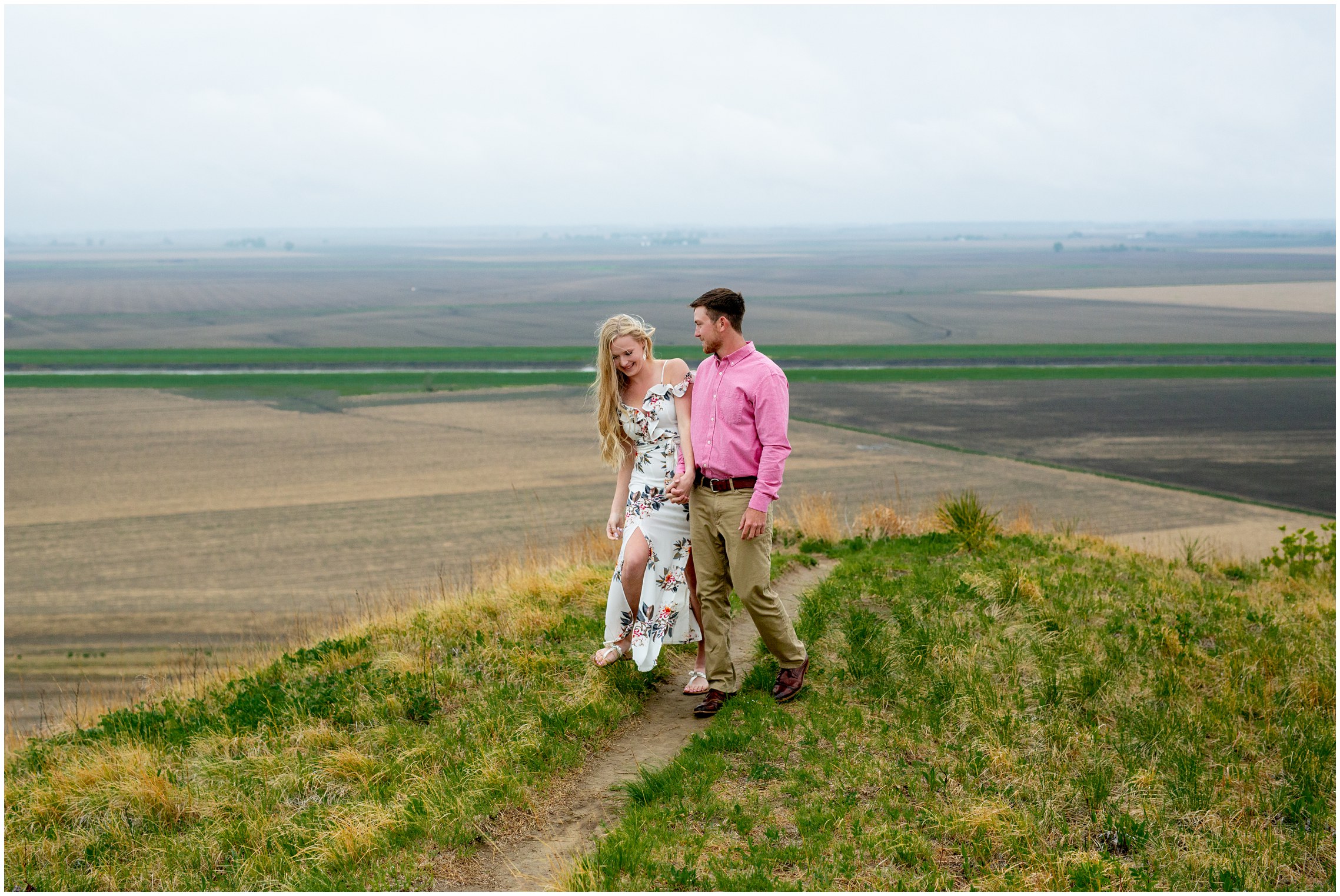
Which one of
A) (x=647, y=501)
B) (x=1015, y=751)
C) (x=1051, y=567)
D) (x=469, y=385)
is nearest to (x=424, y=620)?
(x=647, y=501)

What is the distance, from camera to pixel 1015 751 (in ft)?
17.6

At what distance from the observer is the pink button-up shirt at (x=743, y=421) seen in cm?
543

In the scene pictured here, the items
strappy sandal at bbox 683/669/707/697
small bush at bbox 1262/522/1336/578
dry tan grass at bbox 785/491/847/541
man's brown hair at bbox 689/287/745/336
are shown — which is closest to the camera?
man's brown hair at bbox 689/287/745/336

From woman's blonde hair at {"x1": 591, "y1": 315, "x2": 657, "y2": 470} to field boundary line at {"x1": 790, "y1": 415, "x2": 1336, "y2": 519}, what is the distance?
19265mm

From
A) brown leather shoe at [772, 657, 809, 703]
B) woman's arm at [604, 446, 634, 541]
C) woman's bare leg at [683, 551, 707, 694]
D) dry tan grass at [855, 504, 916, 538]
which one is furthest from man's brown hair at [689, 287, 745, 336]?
dry tan grass at [855, 504, 916, 538]

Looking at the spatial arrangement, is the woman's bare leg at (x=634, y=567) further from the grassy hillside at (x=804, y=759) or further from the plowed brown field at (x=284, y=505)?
the plowed brown field at (x=284, y=505)

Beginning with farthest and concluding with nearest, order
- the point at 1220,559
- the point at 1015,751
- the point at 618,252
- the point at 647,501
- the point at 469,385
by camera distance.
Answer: the point at 618,252, the point at 469,385, the point at 1220,559, the point at 647,501, the point at 1015,751

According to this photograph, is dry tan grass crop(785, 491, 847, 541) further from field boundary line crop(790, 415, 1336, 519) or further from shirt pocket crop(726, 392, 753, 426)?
field boundary line crop(790, 415, 1336, 519)

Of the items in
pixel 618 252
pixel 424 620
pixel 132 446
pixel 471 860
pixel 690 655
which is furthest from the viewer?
pixel 618 252

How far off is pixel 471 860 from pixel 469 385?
115ft

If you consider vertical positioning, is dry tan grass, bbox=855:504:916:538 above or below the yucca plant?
below

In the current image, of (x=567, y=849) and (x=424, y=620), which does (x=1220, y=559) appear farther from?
(x=567, y=849)

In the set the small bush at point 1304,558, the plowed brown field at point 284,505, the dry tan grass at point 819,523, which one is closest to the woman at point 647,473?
the plowed brown field at point 284,505

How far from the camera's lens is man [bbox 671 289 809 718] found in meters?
5.43
